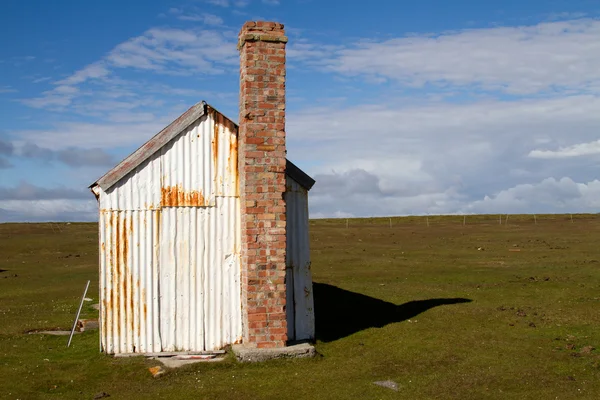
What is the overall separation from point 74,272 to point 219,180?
18775 mm

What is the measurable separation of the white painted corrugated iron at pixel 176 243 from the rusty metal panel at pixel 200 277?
2 centimetres

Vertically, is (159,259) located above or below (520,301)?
above

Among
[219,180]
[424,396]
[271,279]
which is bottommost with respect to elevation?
[424,396]

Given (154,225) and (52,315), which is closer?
(154,225)

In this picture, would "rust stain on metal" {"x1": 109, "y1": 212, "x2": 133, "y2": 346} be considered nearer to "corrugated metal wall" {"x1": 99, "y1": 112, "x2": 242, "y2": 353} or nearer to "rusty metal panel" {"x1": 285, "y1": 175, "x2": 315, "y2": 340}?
"corrugated metal wall" {"x1": 99, "y1": 112, "x2": 242, "y2": 353}

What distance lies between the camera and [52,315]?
1719cm

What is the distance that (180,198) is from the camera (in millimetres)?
12289

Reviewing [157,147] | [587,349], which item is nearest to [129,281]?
[157,147]

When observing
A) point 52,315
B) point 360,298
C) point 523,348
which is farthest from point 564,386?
point 52,315

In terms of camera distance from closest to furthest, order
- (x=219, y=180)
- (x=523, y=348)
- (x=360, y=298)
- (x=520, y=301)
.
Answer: (x=523, y=348), (x=219, y=180), (x=520, y=301), (x=360, y=298)

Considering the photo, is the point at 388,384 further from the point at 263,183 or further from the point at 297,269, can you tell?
the point at 263,183

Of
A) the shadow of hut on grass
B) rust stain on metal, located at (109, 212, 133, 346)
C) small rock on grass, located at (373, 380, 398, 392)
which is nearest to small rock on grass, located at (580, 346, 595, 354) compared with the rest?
small rock on grass, located at (373, 380, 398, 392)

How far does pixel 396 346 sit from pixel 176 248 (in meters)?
4.90

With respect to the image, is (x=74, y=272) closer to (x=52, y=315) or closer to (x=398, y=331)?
(x=52, y=315)
